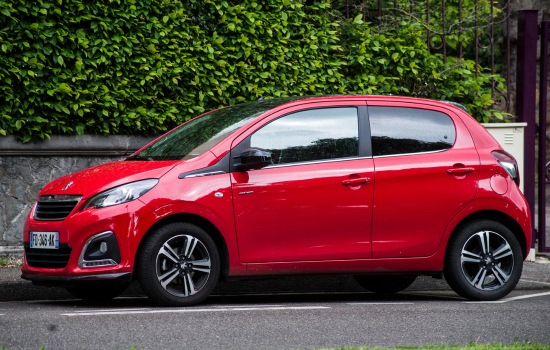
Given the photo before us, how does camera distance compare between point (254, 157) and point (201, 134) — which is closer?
point (254, 157)

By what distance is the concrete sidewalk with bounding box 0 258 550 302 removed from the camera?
6562mm

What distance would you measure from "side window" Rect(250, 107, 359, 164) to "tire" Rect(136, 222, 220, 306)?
924 millimetres

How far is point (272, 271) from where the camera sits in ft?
18.9

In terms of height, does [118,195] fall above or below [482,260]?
above

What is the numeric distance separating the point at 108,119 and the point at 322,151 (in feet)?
10.8

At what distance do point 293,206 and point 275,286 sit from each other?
1558 mm

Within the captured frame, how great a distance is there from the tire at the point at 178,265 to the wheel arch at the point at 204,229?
52mm

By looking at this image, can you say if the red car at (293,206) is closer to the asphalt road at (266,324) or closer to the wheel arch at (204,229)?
the wheel arch at (204,229)

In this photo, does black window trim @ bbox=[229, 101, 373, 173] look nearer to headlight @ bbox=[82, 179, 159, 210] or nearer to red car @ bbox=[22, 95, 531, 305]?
red car @ bbox=[22, 95, 531, 305]

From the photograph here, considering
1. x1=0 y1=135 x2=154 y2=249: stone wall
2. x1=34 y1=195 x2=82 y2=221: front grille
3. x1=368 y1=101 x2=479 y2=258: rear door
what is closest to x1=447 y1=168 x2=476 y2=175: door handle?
x1=368 y1=101 x2=479 y2=258: rear door

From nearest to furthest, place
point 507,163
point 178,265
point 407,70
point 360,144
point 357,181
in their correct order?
point 178,265 → point 357,181 → point 360,144 → point 507,163 → point 407,70

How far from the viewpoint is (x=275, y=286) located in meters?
7.05

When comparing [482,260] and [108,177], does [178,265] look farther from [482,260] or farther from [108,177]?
[482,260]

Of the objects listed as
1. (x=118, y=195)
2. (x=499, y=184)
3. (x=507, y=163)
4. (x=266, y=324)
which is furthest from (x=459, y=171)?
(x=118, y=195)
